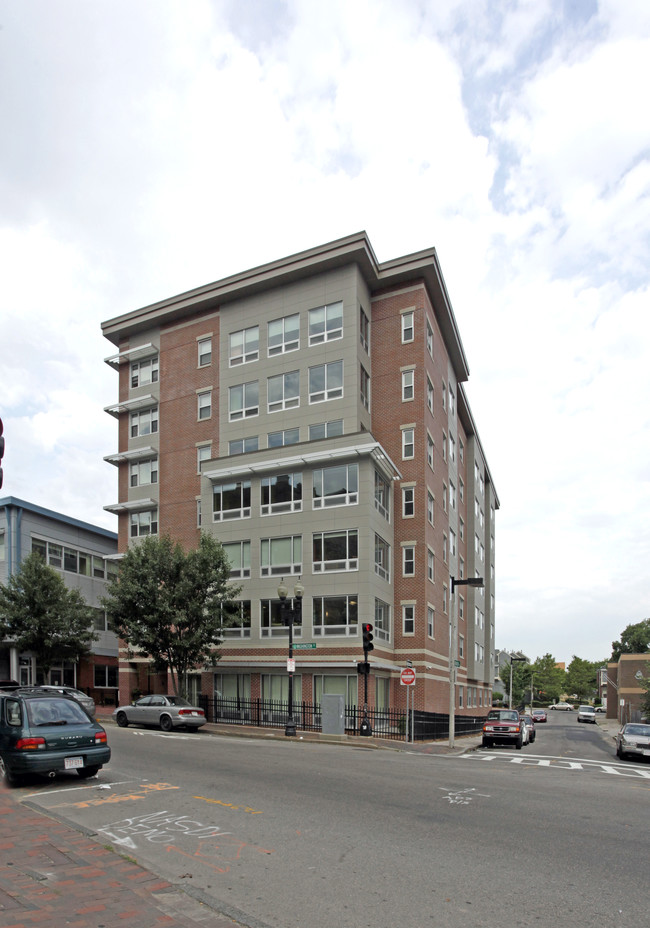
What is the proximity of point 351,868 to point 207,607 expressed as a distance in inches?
1009

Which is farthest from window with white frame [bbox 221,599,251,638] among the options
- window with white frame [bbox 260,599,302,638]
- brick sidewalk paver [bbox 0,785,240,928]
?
brick sidewalk paver [bbox 0,785,240,928]

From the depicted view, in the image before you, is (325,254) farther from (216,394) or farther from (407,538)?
(407,538)

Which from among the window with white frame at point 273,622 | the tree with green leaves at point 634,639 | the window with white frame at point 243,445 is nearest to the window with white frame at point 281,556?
the window with white frame at point 273,622

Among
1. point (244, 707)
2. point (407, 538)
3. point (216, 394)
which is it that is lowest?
point (244, 707)

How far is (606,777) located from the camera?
1852 centimetres

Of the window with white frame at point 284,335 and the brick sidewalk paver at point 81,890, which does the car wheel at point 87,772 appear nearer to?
the brick sidewalk paver at point 81,890

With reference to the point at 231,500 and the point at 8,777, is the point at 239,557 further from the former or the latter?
the point at 8,777

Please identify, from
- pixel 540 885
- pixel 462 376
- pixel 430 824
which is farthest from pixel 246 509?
pixel 540 885

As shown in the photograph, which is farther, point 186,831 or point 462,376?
point 462,376

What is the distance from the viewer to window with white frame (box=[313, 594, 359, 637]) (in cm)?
3331

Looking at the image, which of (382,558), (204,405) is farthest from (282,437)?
(382,558)

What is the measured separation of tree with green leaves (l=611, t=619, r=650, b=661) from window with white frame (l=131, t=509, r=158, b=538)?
10061 centimetres

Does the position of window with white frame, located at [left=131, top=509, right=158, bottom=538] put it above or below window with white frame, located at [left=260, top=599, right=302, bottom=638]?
above

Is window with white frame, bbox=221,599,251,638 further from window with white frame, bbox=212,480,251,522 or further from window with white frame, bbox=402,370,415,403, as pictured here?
window with white frame, bbox=402,370,415,403
